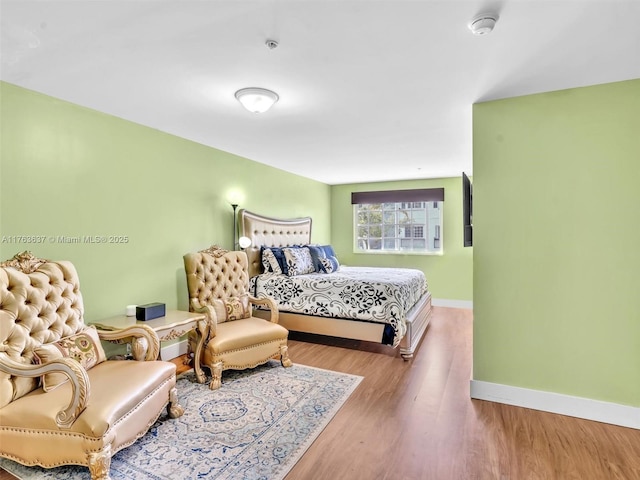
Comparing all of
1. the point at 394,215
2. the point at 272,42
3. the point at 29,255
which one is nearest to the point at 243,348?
the point at 29,255

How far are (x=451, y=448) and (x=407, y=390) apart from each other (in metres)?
0.80

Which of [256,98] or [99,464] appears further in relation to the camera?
[256,98]

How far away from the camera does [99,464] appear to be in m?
1.67

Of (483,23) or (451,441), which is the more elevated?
(483,23)

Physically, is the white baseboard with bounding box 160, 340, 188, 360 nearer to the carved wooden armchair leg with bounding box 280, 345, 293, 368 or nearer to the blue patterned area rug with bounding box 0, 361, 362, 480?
the blue patterned area rug with bounding box 0, 361, 362, 480

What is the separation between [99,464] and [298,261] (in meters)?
3.13

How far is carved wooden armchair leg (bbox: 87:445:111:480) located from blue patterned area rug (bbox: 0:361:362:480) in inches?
7.0

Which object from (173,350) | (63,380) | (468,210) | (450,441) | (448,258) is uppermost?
(468,210)

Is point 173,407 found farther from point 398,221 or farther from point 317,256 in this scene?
point 398,221

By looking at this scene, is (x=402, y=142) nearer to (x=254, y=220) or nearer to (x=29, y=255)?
(x=254, y=220)

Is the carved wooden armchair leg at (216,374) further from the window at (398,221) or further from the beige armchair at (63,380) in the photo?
the window at (398,221)

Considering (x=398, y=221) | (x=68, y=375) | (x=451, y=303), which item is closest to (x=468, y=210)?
(x=68, y=375)

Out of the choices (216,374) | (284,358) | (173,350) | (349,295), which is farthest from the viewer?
(349,295)
